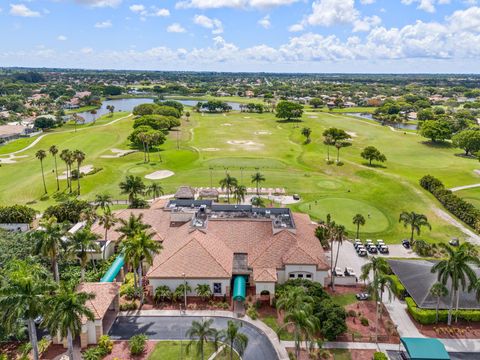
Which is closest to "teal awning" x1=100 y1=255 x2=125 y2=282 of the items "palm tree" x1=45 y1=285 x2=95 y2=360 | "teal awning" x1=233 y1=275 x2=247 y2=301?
"teal awning" x1=233 y1=275 x2=247 y2=301

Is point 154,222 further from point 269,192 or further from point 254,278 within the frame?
point 269,192

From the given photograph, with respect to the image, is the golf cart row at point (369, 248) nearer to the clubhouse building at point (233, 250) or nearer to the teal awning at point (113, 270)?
the clubhouse building at point (233, 250)

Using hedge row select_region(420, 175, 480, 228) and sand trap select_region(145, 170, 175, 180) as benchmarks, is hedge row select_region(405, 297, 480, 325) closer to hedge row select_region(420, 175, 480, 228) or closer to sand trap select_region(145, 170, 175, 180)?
hedge row select_region(420, 175, 480, 228)

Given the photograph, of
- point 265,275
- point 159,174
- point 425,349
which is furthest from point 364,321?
point 159,174

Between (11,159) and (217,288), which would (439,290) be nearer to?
(217,288)

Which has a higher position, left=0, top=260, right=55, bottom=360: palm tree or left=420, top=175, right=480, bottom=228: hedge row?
left=0, top=260, right=55, bottom=360: palm tree

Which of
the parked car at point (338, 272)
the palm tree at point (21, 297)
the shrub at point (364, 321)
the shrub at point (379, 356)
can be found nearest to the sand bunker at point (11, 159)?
the palm tree at point (21, 297)
